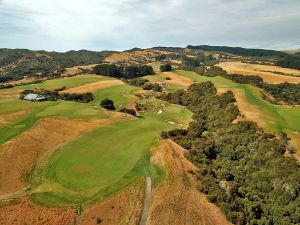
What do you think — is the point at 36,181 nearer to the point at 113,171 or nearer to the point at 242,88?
the point at 113,171

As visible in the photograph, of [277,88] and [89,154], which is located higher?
[89,154]

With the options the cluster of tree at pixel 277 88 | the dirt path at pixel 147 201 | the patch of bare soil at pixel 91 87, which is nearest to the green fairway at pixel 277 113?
the cluster of tree at pixel 277 88

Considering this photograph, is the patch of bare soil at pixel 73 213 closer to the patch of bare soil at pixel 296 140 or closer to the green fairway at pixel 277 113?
the patch of bare soil at pixel 296 140

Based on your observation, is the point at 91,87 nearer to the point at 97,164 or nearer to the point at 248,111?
the point at 248,111

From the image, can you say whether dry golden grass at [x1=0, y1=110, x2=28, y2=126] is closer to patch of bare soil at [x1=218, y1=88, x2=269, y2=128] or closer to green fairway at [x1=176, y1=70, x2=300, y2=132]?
patch of bare soil at [x1=218, y1=88, x2=269, y2=128]

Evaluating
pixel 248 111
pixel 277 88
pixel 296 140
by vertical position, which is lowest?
pixel 277 88

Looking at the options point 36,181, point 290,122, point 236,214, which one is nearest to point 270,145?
point 290,122

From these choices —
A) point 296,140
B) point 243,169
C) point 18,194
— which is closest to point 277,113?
point 296,140
